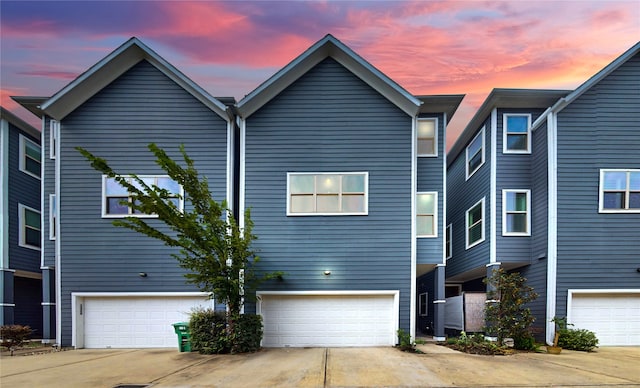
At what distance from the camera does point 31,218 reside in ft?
53.8

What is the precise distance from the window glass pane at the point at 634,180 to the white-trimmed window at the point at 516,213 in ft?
9.51

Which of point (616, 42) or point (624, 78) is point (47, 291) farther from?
point (616, 42)

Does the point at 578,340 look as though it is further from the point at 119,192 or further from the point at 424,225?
the point at 119,192

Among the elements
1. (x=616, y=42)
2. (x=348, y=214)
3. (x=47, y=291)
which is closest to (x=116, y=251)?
(x=47, y=291)

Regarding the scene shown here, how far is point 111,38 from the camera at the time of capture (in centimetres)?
1381

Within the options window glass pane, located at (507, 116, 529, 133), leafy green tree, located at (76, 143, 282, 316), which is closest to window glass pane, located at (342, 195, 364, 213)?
leafy green tree, located at (76, 143, 282, 316)

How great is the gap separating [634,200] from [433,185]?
6.25 meters

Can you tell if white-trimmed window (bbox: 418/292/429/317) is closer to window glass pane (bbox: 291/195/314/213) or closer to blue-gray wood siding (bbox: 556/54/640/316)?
blue-gray wood siding (bbox: 556/54/640/316)

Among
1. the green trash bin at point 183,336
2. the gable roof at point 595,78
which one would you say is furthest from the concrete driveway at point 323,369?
the gable roof at point 595,78

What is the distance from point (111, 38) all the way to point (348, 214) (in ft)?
34.0

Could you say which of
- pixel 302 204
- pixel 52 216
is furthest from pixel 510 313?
pixel 52 216

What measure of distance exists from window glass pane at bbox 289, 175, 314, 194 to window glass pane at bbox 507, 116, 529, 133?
743 cm

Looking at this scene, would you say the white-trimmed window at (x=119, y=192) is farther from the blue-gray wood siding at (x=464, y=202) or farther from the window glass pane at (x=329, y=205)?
the blue-gray wood siding at (x=464, y=202)

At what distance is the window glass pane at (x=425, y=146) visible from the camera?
1356 cm
